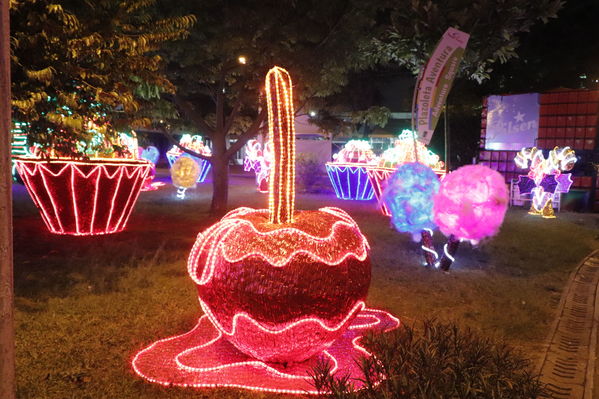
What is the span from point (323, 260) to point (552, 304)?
13.4ft

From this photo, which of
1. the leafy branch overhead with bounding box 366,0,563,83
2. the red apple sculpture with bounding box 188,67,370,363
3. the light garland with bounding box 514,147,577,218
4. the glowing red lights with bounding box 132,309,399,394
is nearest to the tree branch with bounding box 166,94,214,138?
the leafy branch overhead with bounding box 366,0,563,83

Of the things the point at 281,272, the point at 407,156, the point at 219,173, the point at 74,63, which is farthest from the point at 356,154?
the point at 281,272

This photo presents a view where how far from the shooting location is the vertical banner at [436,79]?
8.76m

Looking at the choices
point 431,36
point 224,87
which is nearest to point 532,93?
point 431,36

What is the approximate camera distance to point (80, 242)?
29.4 feet

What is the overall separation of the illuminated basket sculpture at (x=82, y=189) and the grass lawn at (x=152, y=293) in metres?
0.36

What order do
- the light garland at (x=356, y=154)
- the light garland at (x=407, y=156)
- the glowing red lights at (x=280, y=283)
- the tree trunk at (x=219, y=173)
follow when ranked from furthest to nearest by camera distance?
1. the light garland at (x=356, y=154)
2. the light garland at (x=407, y=156)
3. the tree trunk at (x=219, y=173)
4. the glowing red lights at (x=280, y=283)

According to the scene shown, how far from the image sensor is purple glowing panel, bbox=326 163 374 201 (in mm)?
18391

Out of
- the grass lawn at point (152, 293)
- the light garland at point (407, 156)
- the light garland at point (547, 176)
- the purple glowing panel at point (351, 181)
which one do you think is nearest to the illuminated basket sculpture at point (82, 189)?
the grass lawn at point (152, 293)

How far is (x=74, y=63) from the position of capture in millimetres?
5664

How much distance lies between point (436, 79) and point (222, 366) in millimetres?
6788

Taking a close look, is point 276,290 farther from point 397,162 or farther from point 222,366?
point 397,162

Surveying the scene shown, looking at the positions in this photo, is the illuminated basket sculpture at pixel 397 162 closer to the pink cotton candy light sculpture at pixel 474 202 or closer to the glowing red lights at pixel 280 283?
the pink cotton candy light sculpture at pixel 474 202

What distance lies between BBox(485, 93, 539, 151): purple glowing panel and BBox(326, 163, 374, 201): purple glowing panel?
5.94 metres
